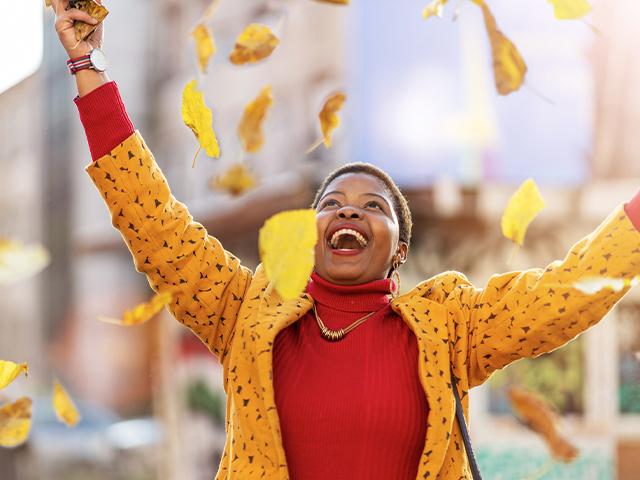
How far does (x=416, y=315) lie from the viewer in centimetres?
251

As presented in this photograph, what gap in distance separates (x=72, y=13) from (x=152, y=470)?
1198 centimetres

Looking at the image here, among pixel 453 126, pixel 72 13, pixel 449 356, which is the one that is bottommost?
pixel 453 126

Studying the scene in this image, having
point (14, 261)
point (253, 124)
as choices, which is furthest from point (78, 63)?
point (14, 261)

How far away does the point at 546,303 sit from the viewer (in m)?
2.39

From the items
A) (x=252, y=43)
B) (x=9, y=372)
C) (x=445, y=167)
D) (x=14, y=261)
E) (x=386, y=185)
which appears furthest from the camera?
(x=445, y=167)

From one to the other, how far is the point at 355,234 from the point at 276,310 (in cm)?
29

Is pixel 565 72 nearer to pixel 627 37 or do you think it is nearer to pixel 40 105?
pixel 627 37

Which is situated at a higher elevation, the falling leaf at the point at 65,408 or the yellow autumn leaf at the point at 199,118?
the yellow autumn leaf at the point at 199,118

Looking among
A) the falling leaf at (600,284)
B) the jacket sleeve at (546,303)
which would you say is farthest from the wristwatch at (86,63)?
the falling leaf at (600,284)

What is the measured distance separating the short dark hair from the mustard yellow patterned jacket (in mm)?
434

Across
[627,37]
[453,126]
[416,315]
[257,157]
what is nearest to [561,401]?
[453,126]

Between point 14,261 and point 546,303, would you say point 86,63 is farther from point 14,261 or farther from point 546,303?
point 14,261

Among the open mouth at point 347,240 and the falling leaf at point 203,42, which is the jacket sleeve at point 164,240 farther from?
the falling leaf at point 203,42

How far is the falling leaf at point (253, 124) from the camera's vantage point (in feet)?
10.3
